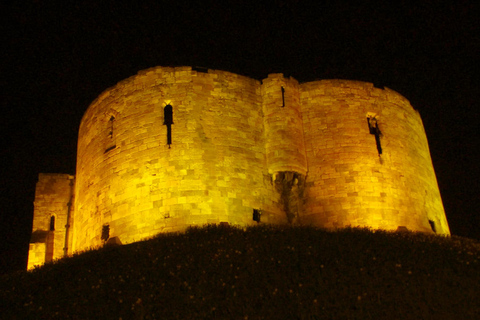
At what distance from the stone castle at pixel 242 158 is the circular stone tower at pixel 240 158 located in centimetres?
3

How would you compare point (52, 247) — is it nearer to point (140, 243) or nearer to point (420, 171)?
point (140, 243)

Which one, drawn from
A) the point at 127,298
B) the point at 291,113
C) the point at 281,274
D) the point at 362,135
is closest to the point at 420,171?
the point at 362,135

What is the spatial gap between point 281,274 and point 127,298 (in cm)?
314

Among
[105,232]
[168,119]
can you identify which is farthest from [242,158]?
[105,232]

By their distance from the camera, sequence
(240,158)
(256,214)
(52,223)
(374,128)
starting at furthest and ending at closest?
(52,223)
(374,128)
(240,158)
(256,214)

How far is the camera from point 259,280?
40.0 feet

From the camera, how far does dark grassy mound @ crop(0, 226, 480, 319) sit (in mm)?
11109

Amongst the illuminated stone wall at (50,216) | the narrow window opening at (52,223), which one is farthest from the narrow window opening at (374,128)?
the narrow window opening at (52,223)

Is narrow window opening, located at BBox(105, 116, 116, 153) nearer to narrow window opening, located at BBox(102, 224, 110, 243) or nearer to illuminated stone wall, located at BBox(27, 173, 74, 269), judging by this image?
narrow window opening, located at BBox(102, 224, 110, 243)

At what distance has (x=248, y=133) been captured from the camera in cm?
1875

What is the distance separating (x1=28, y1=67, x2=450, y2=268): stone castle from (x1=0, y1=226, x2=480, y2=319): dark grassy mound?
2.23 metres

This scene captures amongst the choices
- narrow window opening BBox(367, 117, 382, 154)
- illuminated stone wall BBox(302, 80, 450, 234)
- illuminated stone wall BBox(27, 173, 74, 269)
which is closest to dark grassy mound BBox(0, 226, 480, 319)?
illuminated stone wall BBox(302, 80, 450, 234)

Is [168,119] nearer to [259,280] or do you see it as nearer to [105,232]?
[105,232]

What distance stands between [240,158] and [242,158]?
2.7 inches
